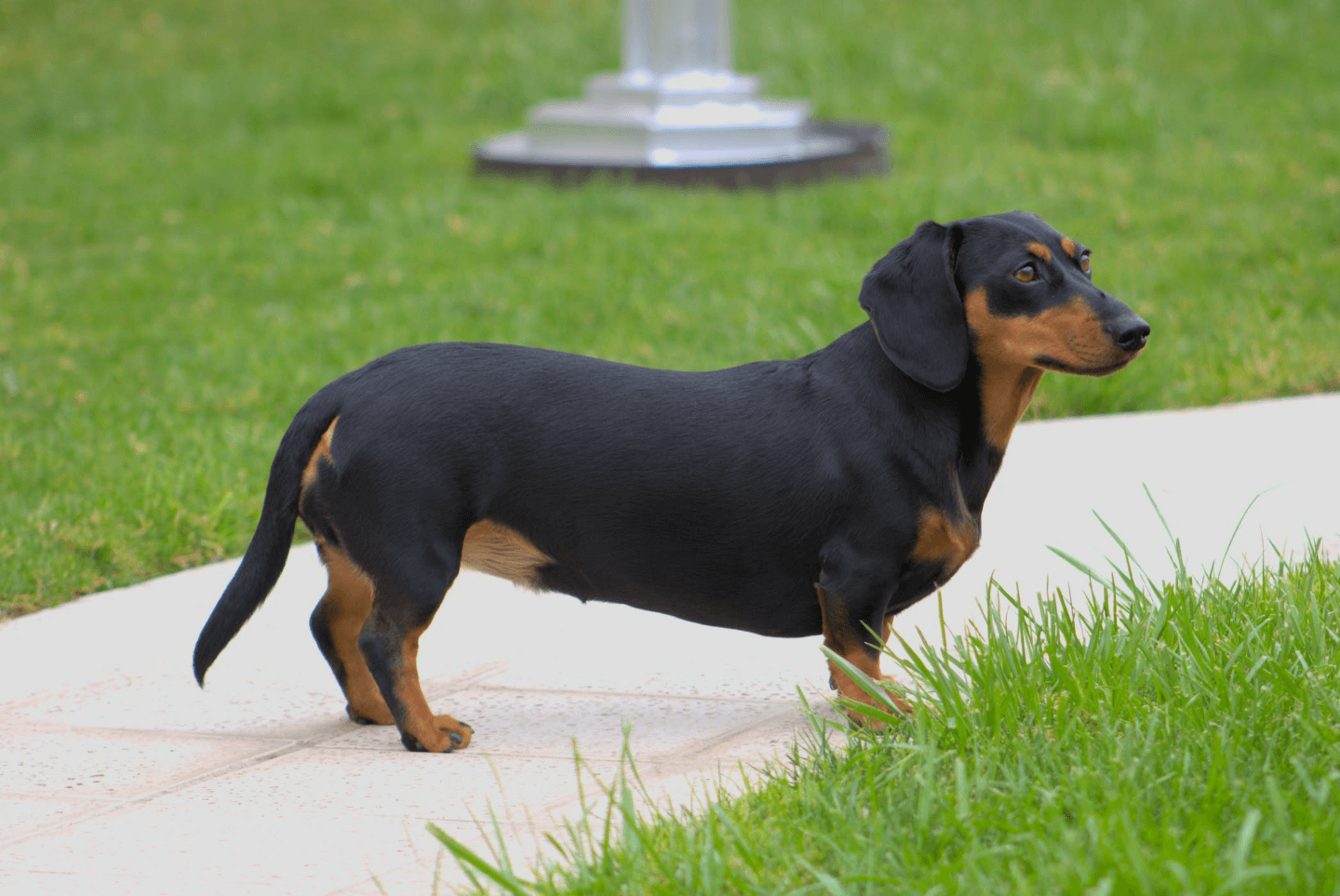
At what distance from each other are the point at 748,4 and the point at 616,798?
12.1 meters

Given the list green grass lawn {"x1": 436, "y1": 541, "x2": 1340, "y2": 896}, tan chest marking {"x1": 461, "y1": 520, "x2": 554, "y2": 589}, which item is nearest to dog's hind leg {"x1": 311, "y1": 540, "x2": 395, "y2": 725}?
tan chest marking {"x1": 461, "y1": 520, "x2": 554, "y2": 589}

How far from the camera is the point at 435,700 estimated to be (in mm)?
3508

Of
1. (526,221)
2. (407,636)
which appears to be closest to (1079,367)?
(407,636)

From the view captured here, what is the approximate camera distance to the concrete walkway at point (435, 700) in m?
2.65

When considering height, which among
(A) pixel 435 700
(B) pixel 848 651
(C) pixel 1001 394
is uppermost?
(C) pixel 1001 394

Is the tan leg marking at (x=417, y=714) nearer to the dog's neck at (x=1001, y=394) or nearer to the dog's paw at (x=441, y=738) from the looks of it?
the dog's paw at (x=441, y=738)

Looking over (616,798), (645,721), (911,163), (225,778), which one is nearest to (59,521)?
(225,778)

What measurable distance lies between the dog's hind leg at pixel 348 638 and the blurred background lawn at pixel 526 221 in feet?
4.45

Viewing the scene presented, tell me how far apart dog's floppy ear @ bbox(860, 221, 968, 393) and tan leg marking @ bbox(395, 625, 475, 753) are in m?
1.13

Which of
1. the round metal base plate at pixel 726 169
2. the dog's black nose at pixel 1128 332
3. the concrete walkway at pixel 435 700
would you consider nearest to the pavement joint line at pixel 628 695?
the concrete walkway at pixel 435 700

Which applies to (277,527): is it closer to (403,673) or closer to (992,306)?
(403,673)

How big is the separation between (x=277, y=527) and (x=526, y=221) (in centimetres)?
534

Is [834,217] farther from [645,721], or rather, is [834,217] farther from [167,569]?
[645,721]

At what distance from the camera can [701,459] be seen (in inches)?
124
